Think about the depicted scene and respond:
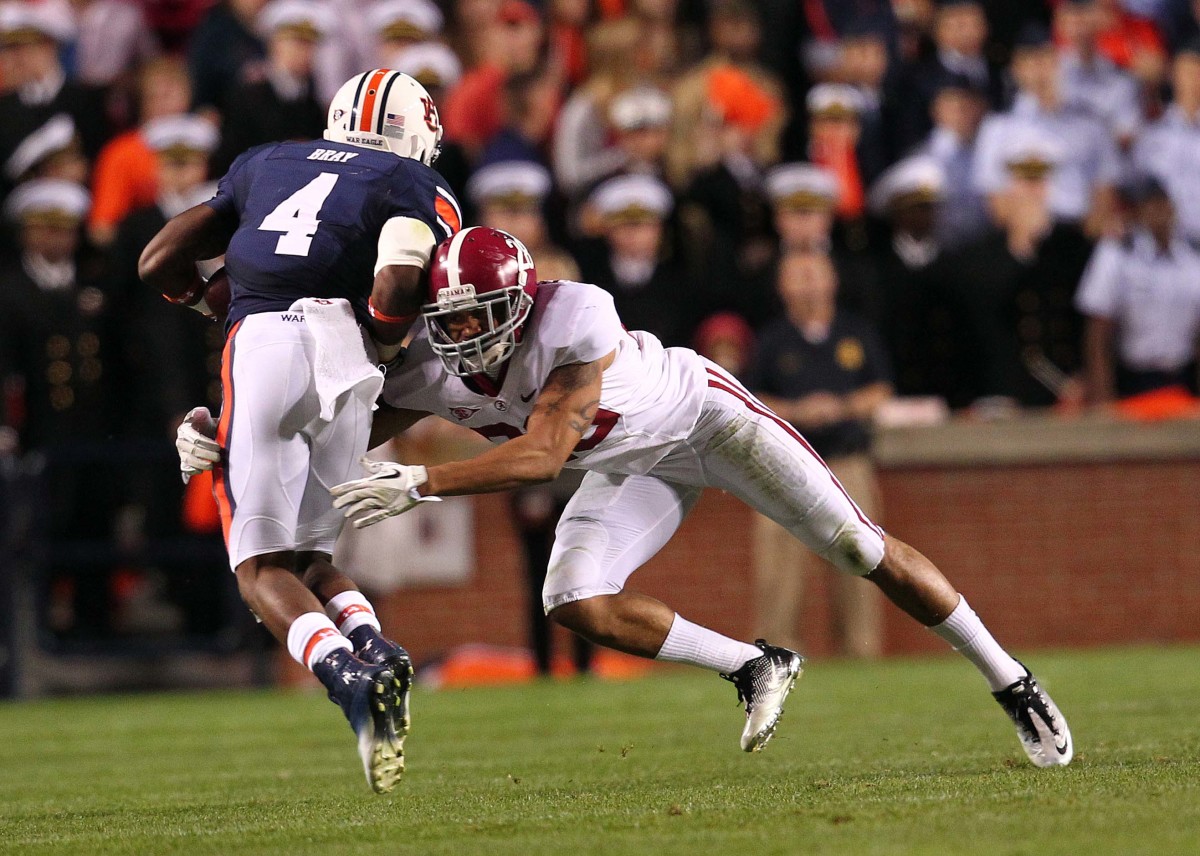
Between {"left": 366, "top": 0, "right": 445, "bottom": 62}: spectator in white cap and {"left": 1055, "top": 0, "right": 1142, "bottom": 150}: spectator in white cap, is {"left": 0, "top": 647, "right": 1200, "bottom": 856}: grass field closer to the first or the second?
{"left": 366, "top": 0, "right": 445, "bottom": 62}: spectator in white cap

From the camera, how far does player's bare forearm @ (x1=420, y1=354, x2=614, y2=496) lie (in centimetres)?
499

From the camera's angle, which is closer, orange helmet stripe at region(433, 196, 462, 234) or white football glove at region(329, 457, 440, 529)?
white football glove at region(329, 457, 440, 529)

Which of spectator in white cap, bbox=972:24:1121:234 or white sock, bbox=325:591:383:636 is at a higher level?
spectator in white cap, bbox=972:24:1121:234

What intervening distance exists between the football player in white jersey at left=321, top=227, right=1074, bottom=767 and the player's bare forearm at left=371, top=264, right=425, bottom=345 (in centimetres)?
9

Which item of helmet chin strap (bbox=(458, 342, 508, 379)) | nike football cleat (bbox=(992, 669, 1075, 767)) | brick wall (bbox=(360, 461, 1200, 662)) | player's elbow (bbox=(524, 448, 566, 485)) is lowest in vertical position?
brick wall (bbox=(360, 461, 1200, 662))

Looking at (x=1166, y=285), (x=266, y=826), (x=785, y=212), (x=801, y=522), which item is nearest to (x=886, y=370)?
(x=785, y=212)

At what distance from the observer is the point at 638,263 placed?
36.8ft

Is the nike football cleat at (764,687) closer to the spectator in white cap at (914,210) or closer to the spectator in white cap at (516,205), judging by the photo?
the spectator in white cap at (516,205)

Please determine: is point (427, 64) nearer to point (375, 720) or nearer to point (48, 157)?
point (48, 157)

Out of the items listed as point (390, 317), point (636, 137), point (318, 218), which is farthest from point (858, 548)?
point (636, 137)

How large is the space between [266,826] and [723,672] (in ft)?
5.52

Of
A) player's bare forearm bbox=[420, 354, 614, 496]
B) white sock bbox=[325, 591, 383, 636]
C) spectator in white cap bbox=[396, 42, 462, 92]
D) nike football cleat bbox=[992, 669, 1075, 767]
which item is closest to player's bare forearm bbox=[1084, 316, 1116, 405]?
spectator in white cap bbox=[396, 42, 462, 92]

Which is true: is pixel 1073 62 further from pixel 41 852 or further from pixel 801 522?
pixel 41 852

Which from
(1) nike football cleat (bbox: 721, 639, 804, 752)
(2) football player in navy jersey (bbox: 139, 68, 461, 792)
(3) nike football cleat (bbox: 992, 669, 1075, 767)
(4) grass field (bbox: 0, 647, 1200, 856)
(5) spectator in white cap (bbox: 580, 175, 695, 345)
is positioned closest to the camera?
(4) grass field (bbox: 0, 647, 1200, 856)
